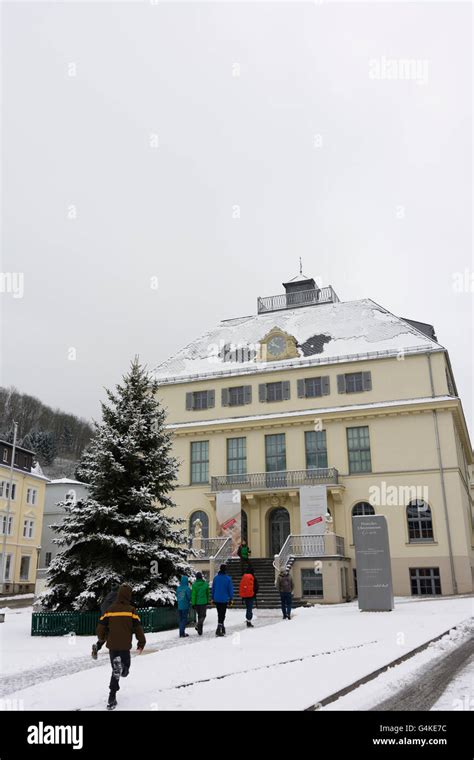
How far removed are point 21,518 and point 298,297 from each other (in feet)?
95.0

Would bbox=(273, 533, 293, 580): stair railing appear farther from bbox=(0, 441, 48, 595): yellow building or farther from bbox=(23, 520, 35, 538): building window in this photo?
bbox=(23, 520, 35, 538): building window

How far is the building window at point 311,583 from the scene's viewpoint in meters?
28.0

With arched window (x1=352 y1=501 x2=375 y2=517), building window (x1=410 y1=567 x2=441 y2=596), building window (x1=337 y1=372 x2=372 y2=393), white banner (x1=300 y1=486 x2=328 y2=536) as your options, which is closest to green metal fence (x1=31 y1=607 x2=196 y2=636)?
Result: white banner (x1=300 y1=486 x2=328 y2=536)

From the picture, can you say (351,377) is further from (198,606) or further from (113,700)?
(113,700)

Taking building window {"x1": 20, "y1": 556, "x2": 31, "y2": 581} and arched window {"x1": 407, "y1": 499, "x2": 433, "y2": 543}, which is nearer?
arched window {"x1": 407, "y1": 499, "x2": 433, "y2": 543}

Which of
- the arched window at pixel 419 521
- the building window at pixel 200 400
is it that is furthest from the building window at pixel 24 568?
the arched window at pixel 419 521

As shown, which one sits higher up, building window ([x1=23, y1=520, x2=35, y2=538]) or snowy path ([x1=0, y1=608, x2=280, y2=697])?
building window ([x1=23, y1=520, x2=35, y2=538])

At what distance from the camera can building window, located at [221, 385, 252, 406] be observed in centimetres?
3752

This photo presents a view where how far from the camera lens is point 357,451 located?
111 feet

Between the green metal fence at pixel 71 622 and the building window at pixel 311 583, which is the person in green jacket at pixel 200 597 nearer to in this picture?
the green metal fence at pixel 71 622

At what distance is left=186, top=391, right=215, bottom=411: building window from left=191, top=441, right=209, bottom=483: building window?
2.29m

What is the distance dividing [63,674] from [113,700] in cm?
340

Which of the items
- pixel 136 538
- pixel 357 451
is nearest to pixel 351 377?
pixel 357 451
